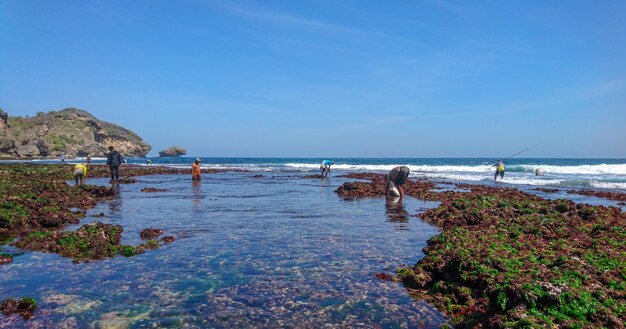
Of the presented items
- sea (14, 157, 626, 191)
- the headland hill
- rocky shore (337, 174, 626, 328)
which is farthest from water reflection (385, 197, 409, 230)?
sea (14, 157, 626, 191)

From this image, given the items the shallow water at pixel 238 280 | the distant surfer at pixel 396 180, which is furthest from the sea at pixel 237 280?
the distant surfer at pixel 396 180

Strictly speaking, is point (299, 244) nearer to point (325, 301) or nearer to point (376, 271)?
point (376, 271)

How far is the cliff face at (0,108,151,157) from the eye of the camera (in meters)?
95.1

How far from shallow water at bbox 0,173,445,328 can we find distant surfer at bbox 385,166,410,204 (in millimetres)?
8241

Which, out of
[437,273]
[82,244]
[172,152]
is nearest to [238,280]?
[437,273]

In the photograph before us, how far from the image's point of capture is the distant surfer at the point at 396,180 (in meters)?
21.7

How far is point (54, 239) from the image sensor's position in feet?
33.6

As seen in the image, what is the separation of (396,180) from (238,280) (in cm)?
1613

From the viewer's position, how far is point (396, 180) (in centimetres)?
2233

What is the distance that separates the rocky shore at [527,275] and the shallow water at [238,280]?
0.69 metres

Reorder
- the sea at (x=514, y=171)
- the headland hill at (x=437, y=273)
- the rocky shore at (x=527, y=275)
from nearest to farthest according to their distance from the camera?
the rocky shore at (x=527, y=275)
the headland hill at (x=437, y=273)
the sea at (x=514, y=171)

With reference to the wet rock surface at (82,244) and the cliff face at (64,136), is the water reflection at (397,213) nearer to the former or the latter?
the wet rock surface at (82,244)

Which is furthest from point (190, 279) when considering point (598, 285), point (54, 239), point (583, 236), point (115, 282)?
point (583, 236)

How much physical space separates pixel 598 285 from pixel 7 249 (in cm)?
1298
